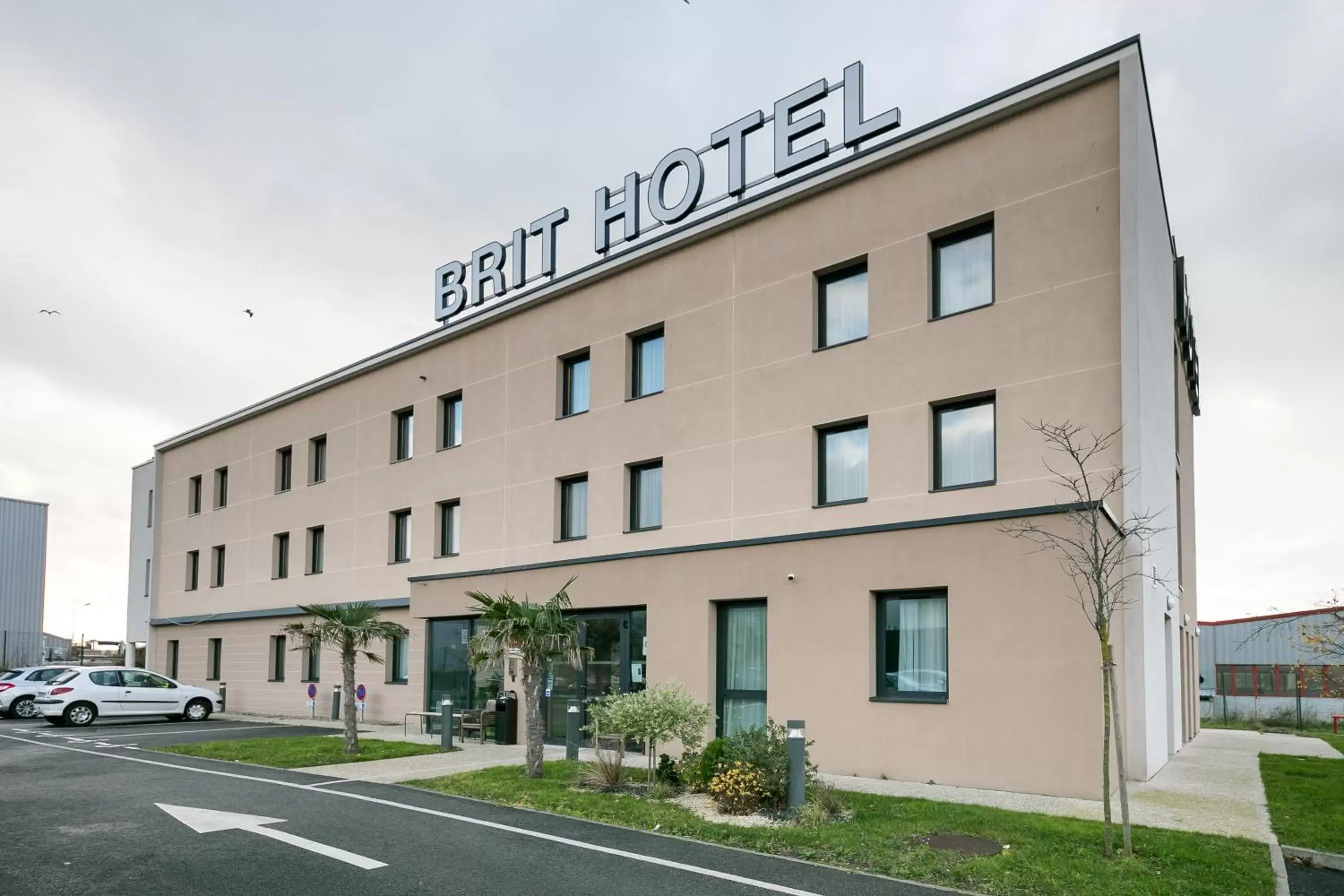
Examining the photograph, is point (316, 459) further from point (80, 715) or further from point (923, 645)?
point (923, 645)

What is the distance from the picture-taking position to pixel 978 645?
552 inches

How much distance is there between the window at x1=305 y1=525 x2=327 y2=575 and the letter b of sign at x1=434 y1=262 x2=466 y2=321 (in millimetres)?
8031

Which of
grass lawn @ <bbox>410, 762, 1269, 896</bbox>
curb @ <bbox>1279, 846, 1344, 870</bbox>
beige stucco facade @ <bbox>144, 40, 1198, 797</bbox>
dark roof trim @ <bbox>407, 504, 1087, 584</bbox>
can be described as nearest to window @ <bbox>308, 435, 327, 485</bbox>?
beige stucco facade @ <bbox>144, 40, 1198, 797</bbox>

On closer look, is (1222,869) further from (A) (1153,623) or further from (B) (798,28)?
(B) (798,28)

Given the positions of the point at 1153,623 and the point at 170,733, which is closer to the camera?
the point at 1153,623

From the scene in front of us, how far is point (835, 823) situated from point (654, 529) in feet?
33.4

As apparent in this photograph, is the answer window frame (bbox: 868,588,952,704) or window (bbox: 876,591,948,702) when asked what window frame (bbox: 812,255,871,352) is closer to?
window frame (bbox: 868,588,952,704)

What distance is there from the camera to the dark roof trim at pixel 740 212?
15445 mm

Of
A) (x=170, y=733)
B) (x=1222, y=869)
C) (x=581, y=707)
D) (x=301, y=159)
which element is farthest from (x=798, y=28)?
(x=170, y=733)

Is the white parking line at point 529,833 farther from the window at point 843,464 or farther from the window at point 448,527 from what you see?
the window at point 448,527

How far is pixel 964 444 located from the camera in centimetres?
1628

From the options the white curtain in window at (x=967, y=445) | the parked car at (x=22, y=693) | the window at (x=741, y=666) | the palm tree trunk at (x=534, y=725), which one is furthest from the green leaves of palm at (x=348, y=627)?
the parked car at (x=22, y=693)

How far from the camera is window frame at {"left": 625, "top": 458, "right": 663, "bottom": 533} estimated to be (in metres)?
21.0

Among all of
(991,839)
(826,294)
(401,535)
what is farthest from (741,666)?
(401,535)
